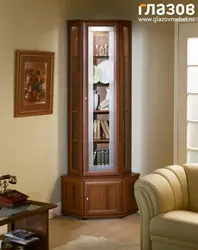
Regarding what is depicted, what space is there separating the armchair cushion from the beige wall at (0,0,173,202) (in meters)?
1.82

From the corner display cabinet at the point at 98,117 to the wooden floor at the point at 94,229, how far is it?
0.45 ft

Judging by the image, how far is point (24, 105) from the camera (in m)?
6.12

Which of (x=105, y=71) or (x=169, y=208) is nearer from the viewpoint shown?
(x=169, y=208)

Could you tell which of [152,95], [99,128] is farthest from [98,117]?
[152,95]

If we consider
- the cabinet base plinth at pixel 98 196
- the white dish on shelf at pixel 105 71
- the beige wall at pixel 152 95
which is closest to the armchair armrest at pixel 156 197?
the cabinet base plinth at pixel 98 196

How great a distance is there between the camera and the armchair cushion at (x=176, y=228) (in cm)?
478

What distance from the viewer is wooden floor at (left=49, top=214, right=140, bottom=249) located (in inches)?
231

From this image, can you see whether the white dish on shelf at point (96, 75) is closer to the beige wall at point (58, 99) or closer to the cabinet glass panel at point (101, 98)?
the cabinet glass panel at point (101, 98)

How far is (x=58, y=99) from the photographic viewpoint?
6.71m

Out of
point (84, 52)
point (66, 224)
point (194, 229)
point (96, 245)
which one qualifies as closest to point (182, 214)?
point (194, 229)

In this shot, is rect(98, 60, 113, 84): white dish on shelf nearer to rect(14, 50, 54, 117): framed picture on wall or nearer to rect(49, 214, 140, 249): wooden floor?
rect(14, 50, 54, 117): framed picture on wall

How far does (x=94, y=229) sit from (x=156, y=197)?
141 centimetres

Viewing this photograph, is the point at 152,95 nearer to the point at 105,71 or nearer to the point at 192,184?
the point at 105,71

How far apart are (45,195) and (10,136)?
3.29 ft
